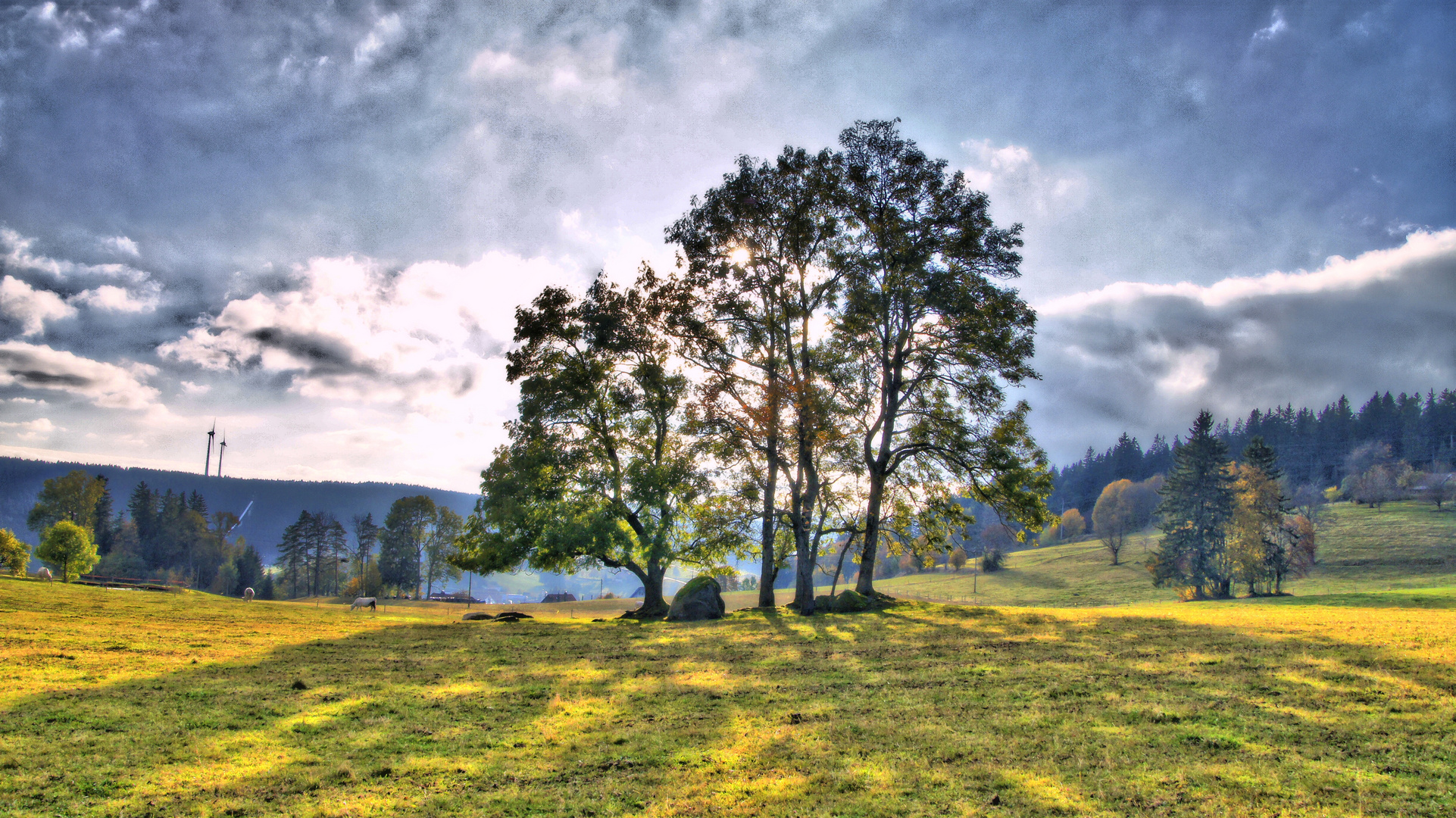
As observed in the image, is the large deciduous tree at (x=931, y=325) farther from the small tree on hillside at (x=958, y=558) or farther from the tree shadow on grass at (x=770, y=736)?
the small tree on hillside at (x=958, y=558)

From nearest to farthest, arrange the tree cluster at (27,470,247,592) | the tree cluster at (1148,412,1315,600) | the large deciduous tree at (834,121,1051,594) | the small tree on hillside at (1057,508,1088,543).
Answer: the large deciduous tree at (834,121,1051,594), the tree cluster at (1148,412,1315,600), the tree cluster at (27,470,247,592), the small tree on hillside at (1057,508,1088,543)

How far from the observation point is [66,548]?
62406 mm

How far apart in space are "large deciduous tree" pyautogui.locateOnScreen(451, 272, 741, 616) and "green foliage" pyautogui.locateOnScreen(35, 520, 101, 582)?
53936mm

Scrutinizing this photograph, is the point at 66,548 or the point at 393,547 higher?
the point at 66,548

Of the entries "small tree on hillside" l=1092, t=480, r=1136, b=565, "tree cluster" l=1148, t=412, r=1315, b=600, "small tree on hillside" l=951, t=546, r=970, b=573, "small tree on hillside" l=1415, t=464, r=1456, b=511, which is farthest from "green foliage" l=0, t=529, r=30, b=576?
"small tree on hillside" l=1415, t=464, r=1456, b=511

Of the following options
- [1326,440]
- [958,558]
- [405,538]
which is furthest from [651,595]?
[1326,440]

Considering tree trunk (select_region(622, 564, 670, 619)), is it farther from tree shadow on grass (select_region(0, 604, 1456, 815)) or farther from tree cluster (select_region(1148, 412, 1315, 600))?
tree cluster (select_region(1148, 412, 1315, 600))

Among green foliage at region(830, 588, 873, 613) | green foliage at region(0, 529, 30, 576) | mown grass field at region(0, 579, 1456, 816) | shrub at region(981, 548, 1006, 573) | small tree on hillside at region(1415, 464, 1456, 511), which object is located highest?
small tree on hillside at region(1415, 464, 1456, 511)

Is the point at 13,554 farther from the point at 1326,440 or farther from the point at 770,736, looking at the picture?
A: the point at 1326,440

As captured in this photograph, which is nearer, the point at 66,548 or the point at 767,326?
the point at 767,326

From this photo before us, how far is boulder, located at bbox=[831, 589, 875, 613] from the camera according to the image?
30.8 metres

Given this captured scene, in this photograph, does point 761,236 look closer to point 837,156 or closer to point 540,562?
point 837,156

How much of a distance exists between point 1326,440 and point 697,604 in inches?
7739

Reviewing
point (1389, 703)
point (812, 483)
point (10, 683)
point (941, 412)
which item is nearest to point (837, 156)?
point (941, 412)
